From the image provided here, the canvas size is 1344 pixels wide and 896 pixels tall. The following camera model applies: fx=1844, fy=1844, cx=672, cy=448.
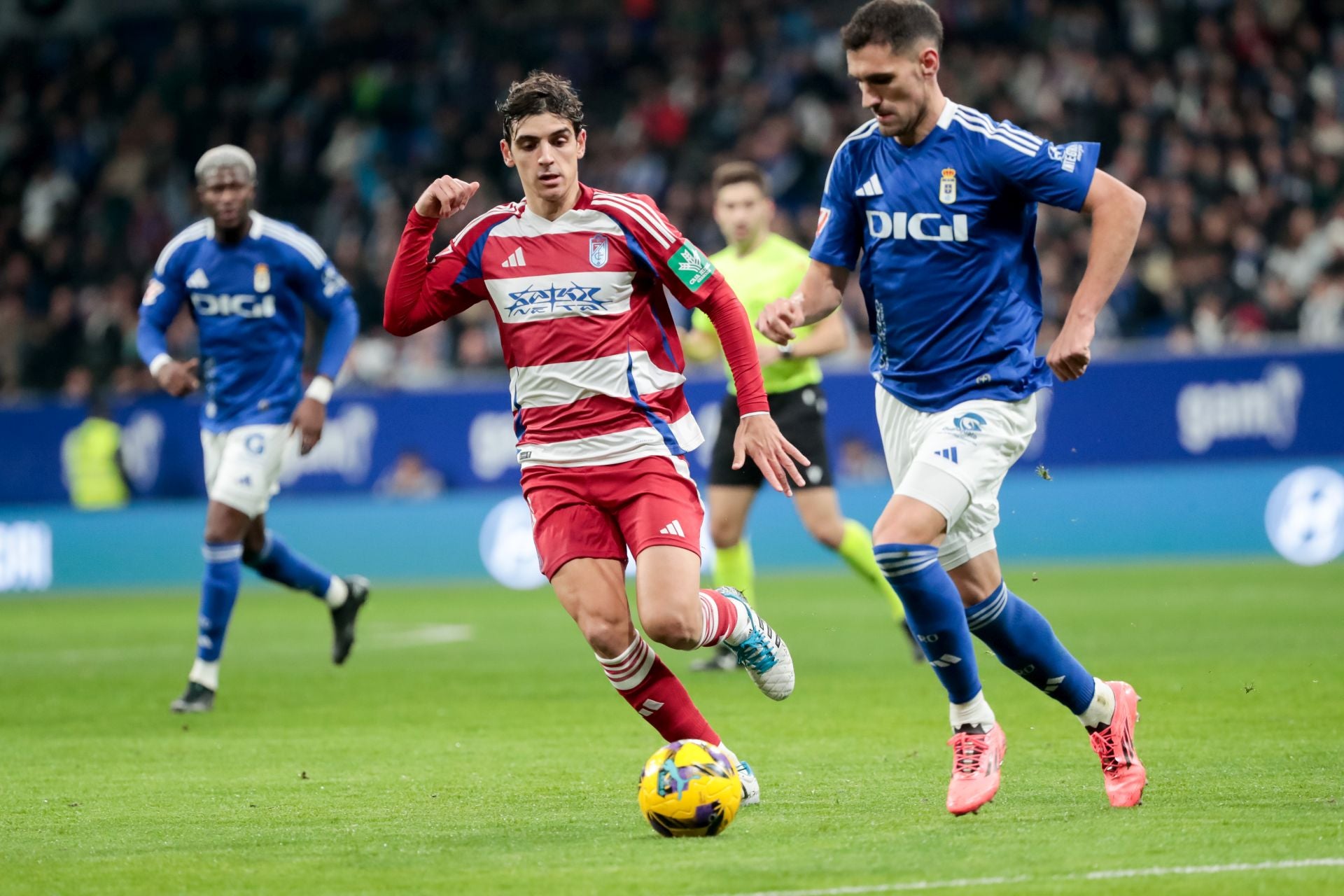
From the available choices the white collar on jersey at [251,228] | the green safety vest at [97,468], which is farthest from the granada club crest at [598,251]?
the green safety vest at [97,468]

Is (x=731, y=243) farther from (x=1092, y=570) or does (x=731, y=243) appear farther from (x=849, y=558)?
(x=1092, y=570)

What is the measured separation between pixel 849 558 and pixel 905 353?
4874 millimetres

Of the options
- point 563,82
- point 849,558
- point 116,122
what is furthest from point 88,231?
point 563,82

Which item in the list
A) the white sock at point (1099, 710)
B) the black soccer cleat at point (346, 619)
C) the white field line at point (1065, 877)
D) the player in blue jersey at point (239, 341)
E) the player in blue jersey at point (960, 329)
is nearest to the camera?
the white field line at point (1065, 877)

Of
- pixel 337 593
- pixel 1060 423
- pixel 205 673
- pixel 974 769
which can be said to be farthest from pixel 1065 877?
pixel 1060 423

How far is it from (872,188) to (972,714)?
1.75 m

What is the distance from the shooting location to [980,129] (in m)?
5.99

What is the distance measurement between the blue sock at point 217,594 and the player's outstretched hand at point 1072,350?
5161mm

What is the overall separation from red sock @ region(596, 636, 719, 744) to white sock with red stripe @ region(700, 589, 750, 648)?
0.19 m

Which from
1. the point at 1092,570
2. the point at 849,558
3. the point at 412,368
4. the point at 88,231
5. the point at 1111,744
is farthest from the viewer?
the point at 88,231

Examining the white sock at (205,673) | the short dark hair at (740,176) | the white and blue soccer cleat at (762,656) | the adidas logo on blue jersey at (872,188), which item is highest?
the adidas logo on blue jersey at (872,188)

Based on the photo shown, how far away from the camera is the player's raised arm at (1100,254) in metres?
5.62

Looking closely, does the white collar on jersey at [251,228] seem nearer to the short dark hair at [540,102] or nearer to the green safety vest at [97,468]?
the short dark hair at [540,102]

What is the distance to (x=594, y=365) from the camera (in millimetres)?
6137
